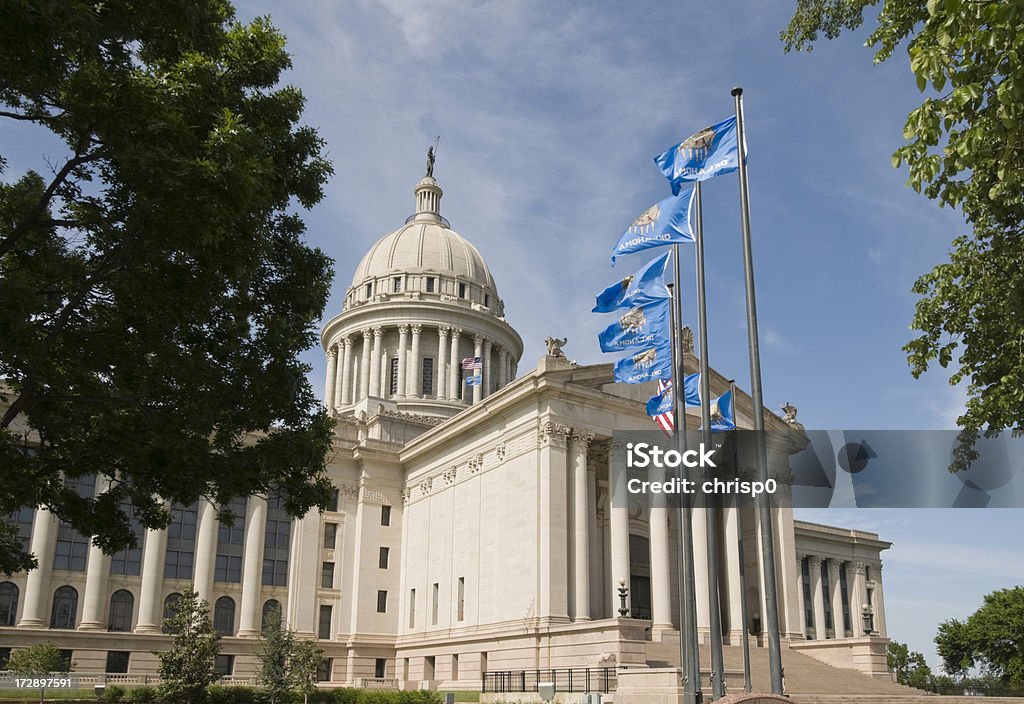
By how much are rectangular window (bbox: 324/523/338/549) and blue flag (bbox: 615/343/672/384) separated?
3210 cm

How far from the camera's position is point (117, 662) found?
49000 millimetres

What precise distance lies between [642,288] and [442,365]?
45.9m

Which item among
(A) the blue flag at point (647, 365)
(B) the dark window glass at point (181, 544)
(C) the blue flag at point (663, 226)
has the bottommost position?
(B) the dark window glass at point (181, 544)

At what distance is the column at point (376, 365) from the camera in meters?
71.1

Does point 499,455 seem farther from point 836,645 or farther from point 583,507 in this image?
point 836,645

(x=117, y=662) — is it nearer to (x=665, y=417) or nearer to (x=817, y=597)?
(x=665, y=417)

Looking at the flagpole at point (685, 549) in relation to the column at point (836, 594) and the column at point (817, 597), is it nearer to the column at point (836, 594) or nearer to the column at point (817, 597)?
the column at point (817, 597)

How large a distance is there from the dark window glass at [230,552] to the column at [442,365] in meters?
20.3

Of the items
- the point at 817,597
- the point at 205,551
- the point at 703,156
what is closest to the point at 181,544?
the point at 205,551

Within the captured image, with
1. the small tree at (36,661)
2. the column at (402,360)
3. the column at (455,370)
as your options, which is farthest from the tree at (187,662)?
the column at (455,370)

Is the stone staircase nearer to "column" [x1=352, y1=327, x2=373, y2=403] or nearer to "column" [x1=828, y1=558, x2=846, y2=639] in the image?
"column" [x1=828, y1=558, x2=846, y2=639]

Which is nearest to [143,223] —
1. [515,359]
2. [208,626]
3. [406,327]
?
[208,626]

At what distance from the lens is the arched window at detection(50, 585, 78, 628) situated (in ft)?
160

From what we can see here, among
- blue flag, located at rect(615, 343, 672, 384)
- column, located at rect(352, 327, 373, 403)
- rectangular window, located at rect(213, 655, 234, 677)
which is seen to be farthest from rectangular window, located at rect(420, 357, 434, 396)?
blue flag, located at rect(615, 343, 672, 384)
